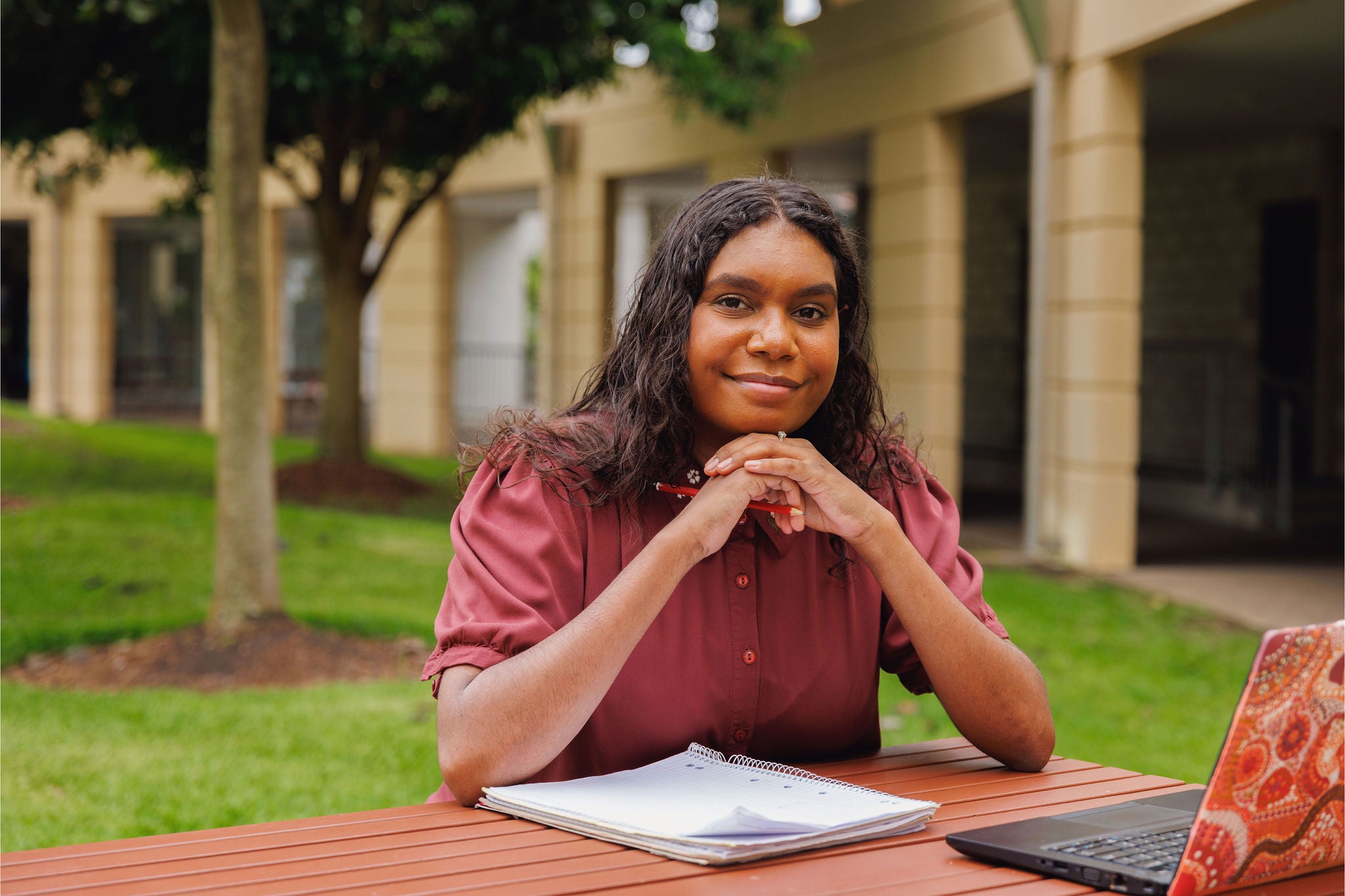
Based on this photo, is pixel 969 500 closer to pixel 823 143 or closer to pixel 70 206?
pixel 823 143

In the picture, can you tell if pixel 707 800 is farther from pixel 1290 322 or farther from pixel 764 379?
pixel 1290 322

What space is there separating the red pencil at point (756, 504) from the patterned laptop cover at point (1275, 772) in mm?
846

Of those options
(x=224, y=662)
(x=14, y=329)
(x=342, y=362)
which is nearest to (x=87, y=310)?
(x=14, y=329)

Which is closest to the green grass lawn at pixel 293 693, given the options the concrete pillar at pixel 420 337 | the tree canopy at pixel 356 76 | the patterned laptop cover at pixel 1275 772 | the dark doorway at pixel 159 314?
the tree canopy at pixel 356 76

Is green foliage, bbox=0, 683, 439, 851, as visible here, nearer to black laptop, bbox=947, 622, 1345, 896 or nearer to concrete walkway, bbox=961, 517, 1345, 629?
black laptop, bbox=947, 622, 1345, 896

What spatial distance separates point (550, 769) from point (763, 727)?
1.14ft

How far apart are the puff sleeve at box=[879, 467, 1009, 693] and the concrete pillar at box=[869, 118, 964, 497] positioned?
8.66 meters

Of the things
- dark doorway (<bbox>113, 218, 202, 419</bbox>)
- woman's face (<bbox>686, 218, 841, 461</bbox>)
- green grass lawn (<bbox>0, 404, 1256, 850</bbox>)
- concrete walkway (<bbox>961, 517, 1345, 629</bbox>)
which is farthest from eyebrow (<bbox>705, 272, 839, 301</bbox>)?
dark doorway (<bbox>113, 218, 202, 419</bbox>)

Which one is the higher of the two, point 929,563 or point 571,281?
point 571,281

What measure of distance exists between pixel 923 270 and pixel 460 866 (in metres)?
10.0

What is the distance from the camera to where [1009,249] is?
16.3 metres

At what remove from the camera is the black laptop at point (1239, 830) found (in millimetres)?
1457

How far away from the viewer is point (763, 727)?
7.38 ft

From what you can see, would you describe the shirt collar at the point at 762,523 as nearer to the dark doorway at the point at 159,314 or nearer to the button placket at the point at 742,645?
the button placket at the point at 742,645
